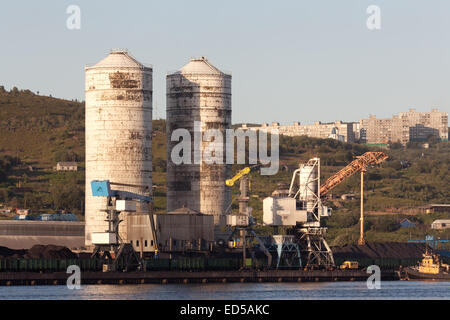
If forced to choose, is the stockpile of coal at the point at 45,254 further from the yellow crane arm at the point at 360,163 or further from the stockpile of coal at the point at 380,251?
the yellow crane arm at the point at 360,163

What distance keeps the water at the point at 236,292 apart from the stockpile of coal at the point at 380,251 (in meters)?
27.7

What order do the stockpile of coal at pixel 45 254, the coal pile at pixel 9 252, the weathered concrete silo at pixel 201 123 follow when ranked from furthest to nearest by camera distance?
the weathered concrete silo at pixel 201 123
the coal pile at pixel 9 252
the stockpile of coal at pixel 45 254

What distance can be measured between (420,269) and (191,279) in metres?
30.9

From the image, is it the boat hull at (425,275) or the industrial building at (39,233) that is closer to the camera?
the boat hull at (425,275)

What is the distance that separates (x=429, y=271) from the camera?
14350 cm

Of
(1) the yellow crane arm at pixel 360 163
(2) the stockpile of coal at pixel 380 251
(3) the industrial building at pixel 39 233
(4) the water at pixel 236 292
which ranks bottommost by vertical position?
(4) the water at pixel 236 292

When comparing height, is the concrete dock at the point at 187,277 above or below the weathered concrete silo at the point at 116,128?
below

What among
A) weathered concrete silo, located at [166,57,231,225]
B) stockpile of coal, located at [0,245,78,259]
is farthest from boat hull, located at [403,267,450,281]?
stockpile of coal, located at [0,245,78,259]

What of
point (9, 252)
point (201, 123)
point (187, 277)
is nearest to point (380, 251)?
point (201, 123)

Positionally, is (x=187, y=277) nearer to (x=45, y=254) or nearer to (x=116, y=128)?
(x=45, y=254)

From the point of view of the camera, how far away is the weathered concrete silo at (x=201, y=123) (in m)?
153

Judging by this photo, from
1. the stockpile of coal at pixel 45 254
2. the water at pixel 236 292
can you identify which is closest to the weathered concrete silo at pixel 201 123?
the stockpile of coal at pixel 45 254

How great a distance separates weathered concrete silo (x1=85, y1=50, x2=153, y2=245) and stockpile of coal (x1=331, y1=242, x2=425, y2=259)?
3292 cm
